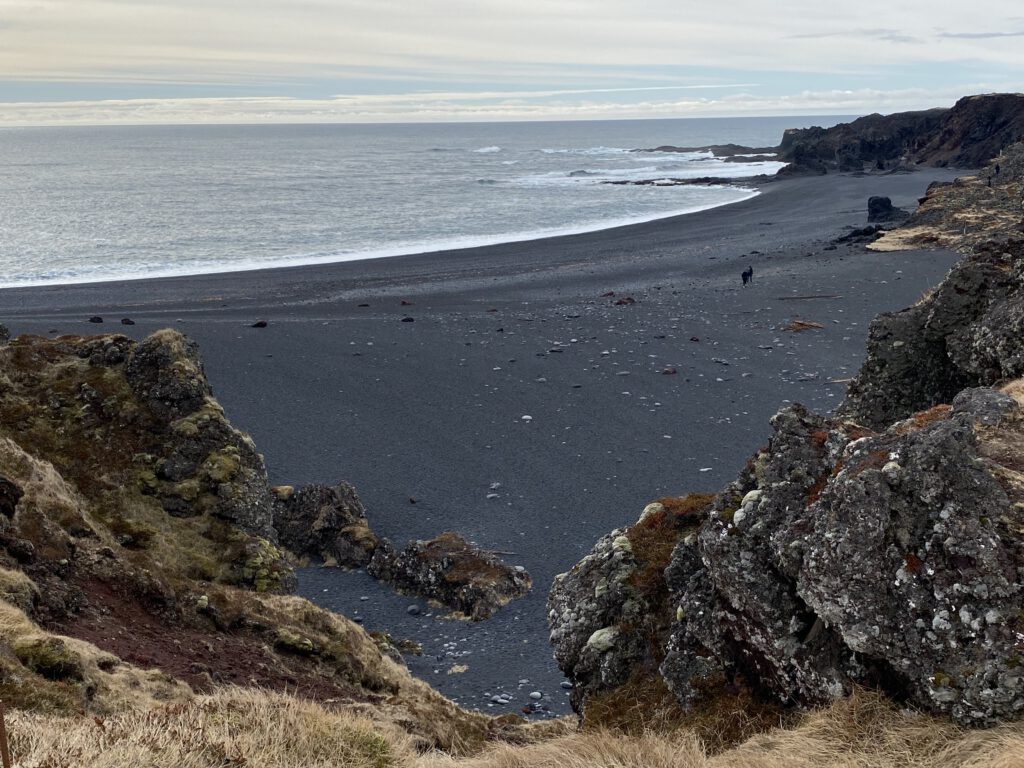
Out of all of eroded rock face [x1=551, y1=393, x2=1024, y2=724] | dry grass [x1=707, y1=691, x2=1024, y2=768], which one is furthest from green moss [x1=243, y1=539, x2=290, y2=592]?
dry grass [x1=707, y1=691, x2=1024, y2=768]

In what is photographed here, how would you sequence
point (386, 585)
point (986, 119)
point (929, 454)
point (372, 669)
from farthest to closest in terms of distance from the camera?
point (986, 119)
point (386, 585)
point (372, 669)
point (929, 454)

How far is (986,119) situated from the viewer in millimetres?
92750

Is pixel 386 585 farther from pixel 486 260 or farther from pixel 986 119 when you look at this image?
pixel 986 119

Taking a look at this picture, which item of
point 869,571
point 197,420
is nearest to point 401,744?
point 869,571

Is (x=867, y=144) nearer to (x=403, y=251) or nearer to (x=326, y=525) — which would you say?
(x=403, y=251)

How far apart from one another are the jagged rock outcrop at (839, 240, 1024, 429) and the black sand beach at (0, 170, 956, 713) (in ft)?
16.9

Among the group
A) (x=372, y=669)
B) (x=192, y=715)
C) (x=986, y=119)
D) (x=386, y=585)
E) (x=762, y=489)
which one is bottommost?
(x=386, y=585)

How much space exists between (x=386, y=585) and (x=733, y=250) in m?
34.0

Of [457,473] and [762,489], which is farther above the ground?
[762,489]

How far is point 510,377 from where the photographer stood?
2261cm

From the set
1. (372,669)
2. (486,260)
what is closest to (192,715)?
(372,669)

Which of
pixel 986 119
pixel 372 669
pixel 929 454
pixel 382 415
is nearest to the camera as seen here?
pixel 929 454

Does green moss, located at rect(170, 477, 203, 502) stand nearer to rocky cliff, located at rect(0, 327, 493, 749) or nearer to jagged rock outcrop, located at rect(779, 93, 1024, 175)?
rocky cliff, located at rect(0, 327, 493, 749)

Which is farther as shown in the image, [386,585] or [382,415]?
[382,415]
